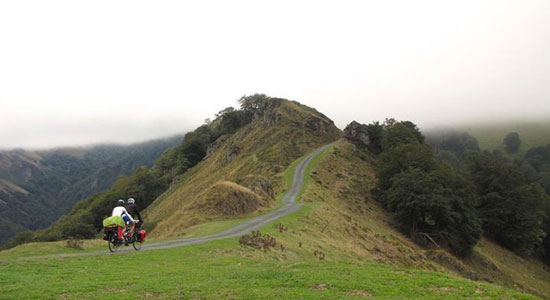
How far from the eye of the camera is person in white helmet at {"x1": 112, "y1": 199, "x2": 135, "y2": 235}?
21206 mm

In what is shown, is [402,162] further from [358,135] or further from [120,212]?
[120,212]

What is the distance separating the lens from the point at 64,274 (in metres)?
16.2

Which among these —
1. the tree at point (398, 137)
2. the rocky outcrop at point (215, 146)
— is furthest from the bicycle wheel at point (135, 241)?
the rocky outcrop at point (215, 146)

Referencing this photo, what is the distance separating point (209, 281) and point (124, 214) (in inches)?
Result: 345

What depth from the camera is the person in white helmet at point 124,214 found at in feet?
69.6

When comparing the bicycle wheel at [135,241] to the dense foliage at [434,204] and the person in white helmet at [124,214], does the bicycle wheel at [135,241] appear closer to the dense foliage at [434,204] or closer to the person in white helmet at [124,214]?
the person in white helmet at [124,214]

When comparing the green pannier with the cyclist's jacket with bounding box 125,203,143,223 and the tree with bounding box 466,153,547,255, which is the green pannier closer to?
the cyclist's jacket with bounding box 125,203,143,223

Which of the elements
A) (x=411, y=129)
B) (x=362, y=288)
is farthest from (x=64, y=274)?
(x=411, y=129)

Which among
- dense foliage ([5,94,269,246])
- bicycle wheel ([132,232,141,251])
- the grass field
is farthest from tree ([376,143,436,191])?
dense foliage ([5,94,269,246])

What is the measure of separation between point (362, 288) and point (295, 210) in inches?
1266

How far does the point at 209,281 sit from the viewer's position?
16.0m

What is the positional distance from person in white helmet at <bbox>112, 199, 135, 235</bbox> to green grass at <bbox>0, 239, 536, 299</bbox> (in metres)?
1.83

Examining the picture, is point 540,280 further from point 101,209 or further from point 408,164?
point 101,209

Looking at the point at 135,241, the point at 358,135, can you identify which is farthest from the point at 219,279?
the point at 358,135
